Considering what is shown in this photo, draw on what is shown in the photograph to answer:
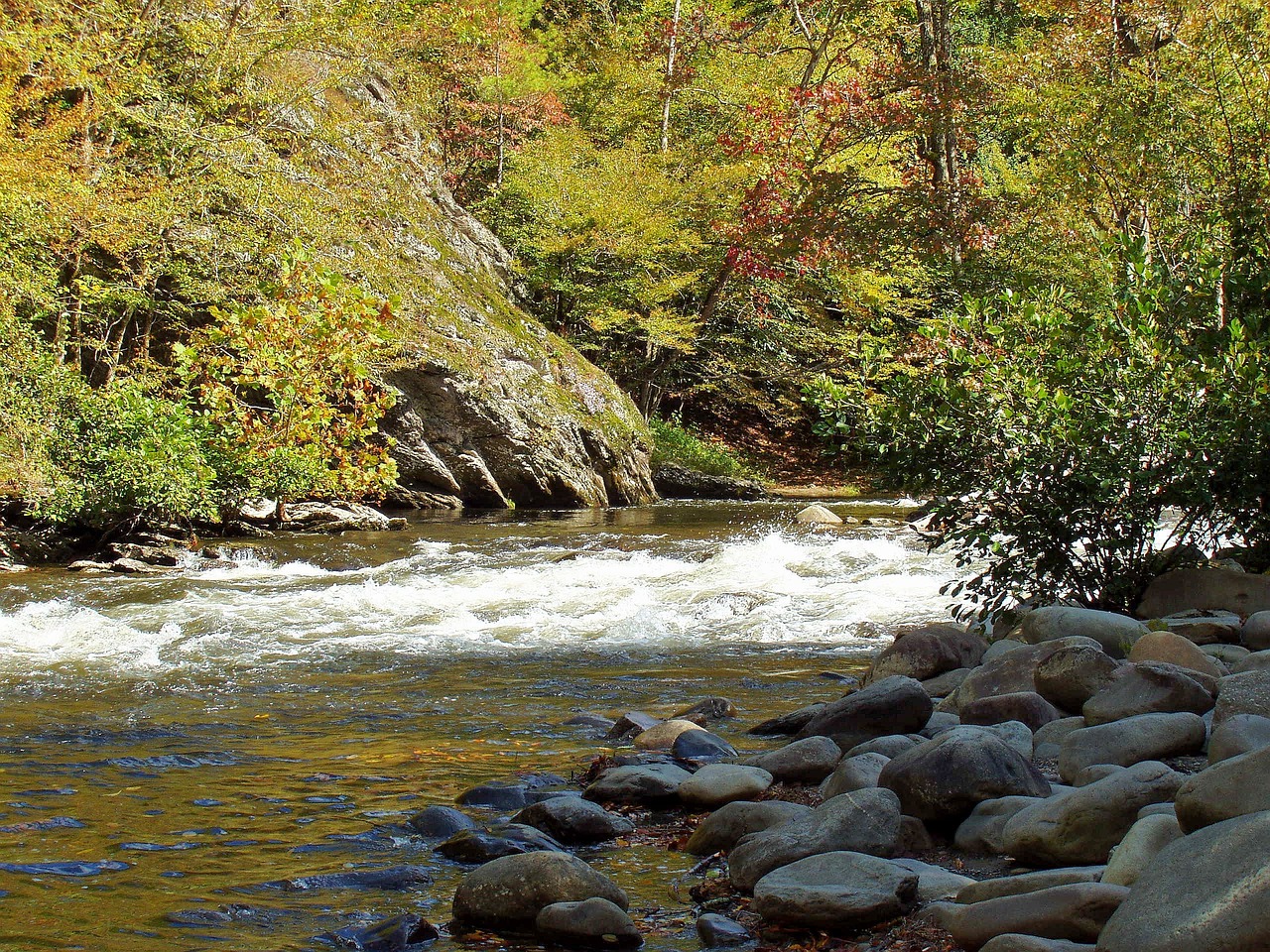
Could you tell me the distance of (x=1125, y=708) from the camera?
416cm

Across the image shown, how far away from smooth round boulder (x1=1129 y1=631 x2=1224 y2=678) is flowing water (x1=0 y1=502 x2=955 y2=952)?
6.02ft

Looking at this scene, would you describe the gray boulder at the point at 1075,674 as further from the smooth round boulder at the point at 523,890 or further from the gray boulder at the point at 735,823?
the smooth round boulder at the point at 523,890

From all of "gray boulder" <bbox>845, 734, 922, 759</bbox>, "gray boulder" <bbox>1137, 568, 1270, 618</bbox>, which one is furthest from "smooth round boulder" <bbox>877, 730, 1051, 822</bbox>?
"gray boulder" <bbox>1137, 568, 1270, 618</bbox>

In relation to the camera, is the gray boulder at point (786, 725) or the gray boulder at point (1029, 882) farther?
the gray boulder at point (786, 725)

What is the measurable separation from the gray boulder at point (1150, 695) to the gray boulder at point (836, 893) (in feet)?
4.69

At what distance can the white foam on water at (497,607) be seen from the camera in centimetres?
779

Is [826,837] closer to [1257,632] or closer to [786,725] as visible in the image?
[786,725]

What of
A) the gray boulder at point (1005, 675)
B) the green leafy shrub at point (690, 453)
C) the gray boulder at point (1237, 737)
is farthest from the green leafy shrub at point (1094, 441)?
the green leafy shrub at point (690, 453)

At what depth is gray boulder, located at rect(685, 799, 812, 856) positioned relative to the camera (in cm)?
383

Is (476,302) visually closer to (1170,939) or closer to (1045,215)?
(1045,215)

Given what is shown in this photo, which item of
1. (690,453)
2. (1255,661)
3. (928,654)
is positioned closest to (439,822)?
(928,654)

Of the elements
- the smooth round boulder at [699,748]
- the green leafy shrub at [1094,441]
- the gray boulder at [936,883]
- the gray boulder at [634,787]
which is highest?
the green leafy shrub at [1094,441]

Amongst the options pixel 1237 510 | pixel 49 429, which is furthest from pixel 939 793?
pixel 49 429

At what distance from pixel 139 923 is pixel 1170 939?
2649mm
